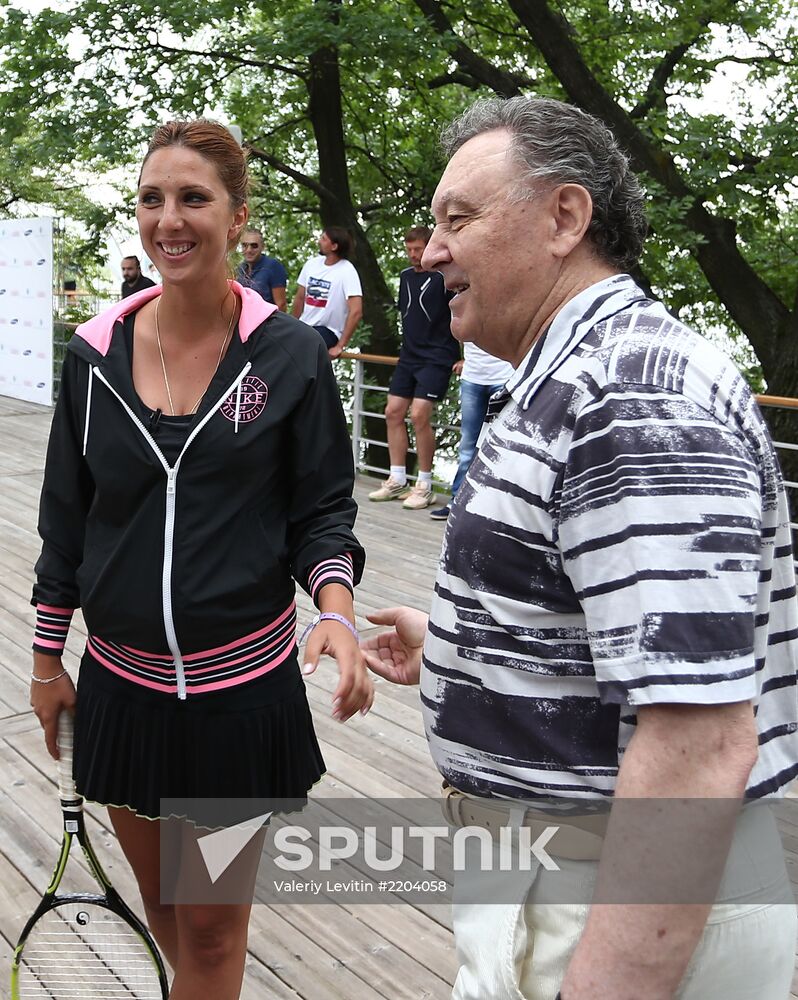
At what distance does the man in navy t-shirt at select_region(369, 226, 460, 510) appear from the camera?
22.6 ft

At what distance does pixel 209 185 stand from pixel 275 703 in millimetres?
927

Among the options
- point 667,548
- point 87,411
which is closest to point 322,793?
point 87,411

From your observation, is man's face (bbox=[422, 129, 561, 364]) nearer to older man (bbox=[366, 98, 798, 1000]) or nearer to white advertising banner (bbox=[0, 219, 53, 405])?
older man (bbox=[366, 98, 798, 1000])

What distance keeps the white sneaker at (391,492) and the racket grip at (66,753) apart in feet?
19.4

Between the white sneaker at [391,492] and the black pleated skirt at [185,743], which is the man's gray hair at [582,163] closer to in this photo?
the black pleated skirt at [185,743]

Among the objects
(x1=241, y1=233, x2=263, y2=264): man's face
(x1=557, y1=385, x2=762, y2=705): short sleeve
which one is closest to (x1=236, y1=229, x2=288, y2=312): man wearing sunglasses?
(x1=241, y1=233, x2=263, y2=264): man's face

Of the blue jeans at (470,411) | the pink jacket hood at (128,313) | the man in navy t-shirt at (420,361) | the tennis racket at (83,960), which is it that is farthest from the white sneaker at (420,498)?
the pink jacket hood at (128,313)

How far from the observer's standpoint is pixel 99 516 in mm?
1794

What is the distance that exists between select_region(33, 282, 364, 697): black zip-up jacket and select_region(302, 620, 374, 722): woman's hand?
0.14m

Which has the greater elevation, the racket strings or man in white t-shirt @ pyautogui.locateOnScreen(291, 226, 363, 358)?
man in white t-shirt @ pyautogui.locateOnScreen(291, 226, 363, 358)

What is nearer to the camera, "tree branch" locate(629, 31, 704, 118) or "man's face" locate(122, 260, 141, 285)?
"tree branch" locate(629, 31, 704, 118)

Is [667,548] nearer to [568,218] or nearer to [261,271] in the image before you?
[568,218]

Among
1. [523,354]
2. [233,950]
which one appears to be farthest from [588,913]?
[233,950]

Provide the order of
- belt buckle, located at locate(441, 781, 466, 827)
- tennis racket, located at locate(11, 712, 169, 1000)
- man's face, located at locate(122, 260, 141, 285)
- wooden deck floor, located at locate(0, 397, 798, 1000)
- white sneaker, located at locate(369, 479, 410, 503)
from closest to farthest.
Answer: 1. belt buckle, located at locate(441, 781, 466, 827)
2. tennis racket, located at locate(11, 712, 169, 1000)
3. wooden deck floor, located at locate(0, 397, 798, 1000)
4. white sneaker, located at locate(369, 479, 410, 503)
5. man's face, located at locate(122, 260, 141, 285)
